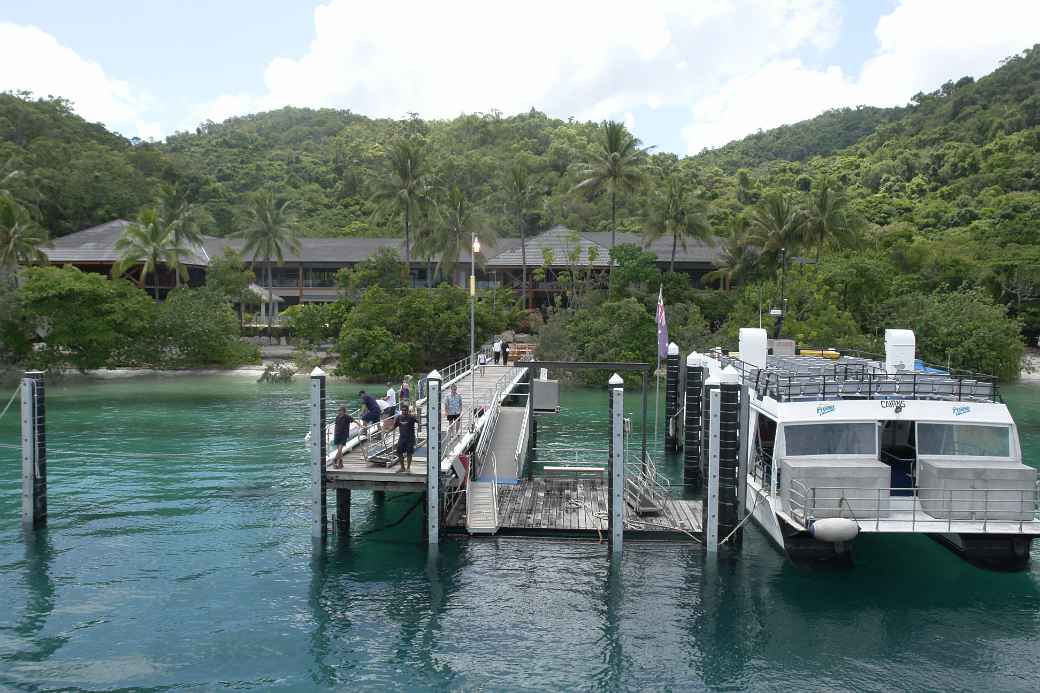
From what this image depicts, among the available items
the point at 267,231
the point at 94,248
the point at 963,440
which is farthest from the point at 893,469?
the point at 94,248

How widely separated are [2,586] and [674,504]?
15.3 m

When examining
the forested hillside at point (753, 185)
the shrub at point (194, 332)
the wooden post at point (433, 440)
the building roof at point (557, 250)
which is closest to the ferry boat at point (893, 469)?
the wooden post at point (433, 440)

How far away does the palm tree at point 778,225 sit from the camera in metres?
61.4

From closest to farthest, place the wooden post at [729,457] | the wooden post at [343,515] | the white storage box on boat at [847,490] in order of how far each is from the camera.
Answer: the white storage box on boat at [847,490], the wooden post at [729,457], the wooden post at [343,515]

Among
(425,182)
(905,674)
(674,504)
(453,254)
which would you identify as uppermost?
(425,182)

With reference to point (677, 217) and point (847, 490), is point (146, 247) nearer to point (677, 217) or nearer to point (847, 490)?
point (677, 217)

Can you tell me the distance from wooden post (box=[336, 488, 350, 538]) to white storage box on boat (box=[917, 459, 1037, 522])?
41.9ft

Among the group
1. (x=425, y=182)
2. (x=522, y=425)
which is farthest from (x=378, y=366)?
→ (x=522, y=425)

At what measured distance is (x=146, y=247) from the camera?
209ft

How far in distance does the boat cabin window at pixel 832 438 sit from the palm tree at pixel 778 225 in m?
45.2

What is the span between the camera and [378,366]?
55875 millimetres

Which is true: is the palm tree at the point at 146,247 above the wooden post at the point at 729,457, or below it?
above

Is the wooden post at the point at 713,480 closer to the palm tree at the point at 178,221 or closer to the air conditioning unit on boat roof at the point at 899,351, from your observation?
the air conditioning unit on boat roof at the point at 899,351

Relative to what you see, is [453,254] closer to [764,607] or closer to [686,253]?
[686,253]
